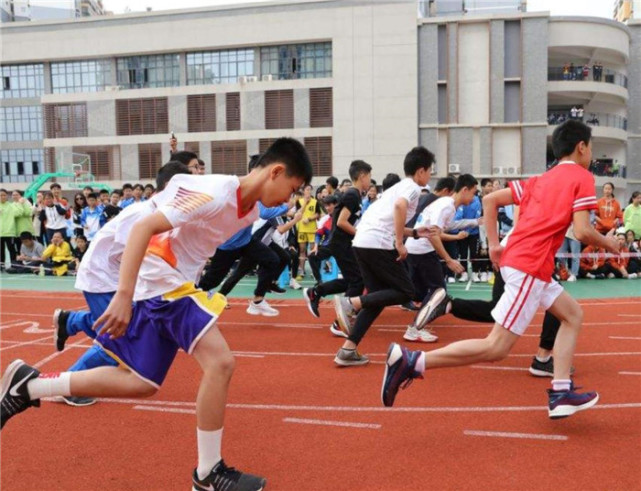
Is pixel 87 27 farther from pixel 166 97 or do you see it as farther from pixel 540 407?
pixel 540 407

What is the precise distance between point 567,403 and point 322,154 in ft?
97.8

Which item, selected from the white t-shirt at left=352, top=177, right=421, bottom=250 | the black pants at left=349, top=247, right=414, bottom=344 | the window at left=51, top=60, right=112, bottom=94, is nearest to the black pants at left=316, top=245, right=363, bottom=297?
the black pants at left=349, top=247, right=414, bottom=344

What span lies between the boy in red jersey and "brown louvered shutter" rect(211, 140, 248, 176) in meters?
30.7

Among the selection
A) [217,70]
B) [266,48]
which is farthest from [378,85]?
[217,70]

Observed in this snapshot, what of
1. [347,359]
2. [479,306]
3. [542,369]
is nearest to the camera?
[542,369]

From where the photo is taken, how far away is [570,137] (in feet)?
12.7

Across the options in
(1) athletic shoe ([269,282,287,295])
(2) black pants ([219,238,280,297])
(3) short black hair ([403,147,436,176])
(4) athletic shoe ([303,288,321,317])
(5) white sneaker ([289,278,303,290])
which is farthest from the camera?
(5) white sneaker ([289,278,303,290])

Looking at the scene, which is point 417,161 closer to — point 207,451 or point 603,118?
point 207,451

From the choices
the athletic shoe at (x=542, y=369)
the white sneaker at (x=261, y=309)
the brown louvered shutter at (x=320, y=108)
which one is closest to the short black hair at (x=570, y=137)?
the athletic shoe at (x=542, y=369)

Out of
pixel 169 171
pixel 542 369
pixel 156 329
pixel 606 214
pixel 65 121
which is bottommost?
pixel 542 369

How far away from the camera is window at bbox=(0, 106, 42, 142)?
37.6 metres

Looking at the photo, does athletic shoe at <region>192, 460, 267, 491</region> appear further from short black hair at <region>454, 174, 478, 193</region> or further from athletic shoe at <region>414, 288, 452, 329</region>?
short black hair at <region>454, 174, 478, 193</region>

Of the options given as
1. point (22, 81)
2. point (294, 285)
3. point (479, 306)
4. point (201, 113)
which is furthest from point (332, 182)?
point (22, 81)

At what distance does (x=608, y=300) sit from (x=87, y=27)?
116 feet
